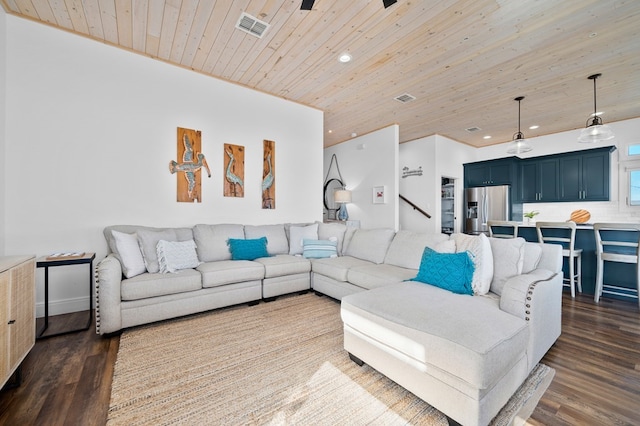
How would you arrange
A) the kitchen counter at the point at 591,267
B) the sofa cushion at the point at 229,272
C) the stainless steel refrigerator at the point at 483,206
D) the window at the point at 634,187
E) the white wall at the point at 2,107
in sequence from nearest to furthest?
the white wall at the point at 2,107 < the sofa cushion at the point at 229,272 < the kitchen counter at the point at 591,267 < the window at the point at 634,187 < the stainless steel refrigerator at the point at 483,206

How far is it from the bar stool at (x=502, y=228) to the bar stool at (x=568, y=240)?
0.98ft

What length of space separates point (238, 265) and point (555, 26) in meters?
4.09

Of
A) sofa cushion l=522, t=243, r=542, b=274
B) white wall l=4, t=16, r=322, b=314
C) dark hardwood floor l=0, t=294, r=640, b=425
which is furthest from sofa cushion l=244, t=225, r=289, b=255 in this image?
sofa cushion l=522, t=243, r=542, b=274

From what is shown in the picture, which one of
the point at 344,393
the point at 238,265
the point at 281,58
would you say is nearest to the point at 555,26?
the point at 281,58

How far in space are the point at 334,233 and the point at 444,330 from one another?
8.78 ft

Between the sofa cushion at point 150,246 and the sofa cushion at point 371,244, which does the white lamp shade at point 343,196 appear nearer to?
the sofa cushion at point 371,244

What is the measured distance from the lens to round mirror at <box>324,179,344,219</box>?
7.32m

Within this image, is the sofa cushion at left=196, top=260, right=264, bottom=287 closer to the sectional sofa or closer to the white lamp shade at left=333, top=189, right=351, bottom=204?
the sectional sofa

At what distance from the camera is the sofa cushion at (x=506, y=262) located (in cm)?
214

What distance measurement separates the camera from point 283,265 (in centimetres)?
336

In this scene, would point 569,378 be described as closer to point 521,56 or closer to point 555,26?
point 555,26

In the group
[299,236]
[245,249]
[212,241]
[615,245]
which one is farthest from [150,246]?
[615,245]

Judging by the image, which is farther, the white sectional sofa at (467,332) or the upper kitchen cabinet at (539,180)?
the upper kitchen cabinet at (539,180)

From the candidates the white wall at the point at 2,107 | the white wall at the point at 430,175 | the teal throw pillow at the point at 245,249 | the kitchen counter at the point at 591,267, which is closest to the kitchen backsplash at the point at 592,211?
the white wall at the point at 430,175
